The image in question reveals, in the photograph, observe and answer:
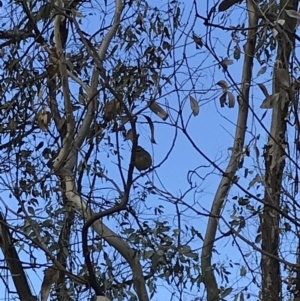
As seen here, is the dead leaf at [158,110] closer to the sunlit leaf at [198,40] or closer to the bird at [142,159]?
the bird at [142,159]

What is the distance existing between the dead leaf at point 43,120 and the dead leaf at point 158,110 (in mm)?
906

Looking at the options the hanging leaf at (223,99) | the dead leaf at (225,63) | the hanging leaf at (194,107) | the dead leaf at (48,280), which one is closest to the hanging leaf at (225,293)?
the dead leaf at (48,280)

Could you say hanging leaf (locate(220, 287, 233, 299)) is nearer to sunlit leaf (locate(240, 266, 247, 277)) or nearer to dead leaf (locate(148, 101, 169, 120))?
sunlit leaf (locate(240, 266, 247, 277))

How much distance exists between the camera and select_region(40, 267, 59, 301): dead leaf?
282 cm

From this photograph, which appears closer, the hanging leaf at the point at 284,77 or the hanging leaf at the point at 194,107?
the hanging leaf at the point at 284,77

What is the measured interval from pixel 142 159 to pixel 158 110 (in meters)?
0.17

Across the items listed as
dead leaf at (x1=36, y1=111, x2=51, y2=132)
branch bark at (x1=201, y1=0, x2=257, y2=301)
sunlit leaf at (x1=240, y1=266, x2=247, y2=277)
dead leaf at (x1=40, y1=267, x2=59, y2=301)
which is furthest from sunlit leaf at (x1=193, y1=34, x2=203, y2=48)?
sunlit leaf at (x1=240, y1=266, x2=247, y2=277)

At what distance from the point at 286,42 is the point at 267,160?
1161mm

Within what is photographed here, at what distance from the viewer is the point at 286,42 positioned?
239 cm

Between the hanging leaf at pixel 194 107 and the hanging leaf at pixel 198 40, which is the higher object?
the hanging leaf at pixel 198 40

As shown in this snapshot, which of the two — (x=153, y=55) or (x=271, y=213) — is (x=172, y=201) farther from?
(x=153, y=55)

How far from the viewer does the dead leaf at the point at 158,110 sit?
243cm

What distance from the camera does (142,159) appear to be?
8.07ft

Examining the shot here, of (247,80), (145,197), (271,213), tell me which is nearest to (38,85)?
(145,197)
